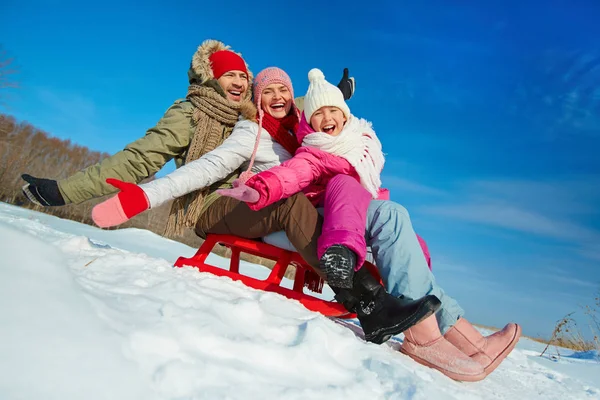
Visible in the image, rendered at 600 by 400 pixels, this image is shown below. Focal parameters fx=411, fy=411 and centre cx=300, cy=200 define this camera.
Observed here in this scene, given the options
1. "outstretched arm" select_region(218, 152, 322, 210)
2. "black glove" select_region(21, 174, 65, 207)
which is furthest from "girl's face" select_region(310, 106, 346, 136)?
"black glove" select_region(21, 174, 65, 207)

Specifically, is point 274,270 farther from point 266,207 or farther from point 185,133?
point 185,133

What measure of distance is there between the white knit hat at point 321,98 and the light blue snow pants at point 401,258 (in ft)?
2.62

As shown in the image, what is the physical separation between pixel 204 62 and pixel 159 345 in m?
2.28

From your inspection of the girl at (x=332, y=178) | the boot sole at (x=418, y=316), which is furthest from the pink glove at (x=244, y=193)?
the boot sole at (x=418, y=316)

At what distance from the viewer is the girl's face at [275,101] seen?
2.62m

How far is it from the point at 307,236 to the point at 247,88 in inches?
55.7

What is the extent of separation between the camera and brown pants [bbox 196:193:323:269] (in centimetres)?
185

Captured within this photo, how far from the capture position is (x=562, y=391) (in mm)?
1892

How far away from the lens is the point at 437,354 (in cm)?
159

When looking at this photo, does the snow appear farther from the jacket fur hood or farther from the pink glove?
the jacket fur hood

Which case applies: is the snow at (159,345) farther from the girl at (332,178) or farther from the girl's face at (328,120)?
the girl's face at (328,120)

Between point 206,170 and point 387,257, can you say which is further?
point 206,170

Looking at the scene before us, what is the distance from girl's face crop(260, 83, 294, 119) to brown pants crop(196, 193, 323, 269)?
0.71 meters

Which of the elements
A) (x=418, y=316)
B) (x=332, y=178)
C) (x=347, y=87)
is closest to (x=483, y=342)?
(x=418, y=316)
